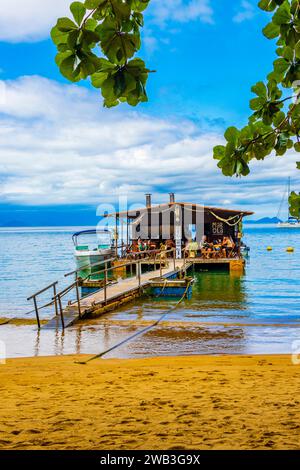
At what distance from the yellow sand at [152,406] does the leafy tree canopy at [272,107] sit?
2.28 m

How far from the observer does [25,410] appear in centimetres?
507

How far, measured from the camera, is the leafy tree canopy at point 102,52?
214 cm

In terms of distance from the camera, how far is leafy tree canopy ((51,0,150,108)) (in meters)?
2.14

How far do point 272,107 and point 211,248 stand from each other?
32.0 meters

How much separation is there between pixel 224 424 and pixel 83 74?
11.2ft

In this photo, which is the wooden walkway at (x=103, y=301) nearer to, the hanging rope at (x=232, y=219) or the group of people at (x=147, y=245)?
the group of people at (x=147, y=245)

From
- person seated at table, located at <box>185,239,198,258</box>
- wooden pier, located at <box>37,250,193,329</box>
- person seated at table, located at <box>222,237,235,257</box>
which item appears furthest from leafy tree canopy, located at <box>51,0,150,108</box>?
person seated at table, located at <box>222,237,235,257</box>

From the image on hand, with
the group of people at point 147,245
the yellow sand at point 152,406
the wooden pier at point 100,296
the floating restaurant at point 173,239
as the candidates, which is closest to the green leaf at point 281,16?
the yellow sand at point 152,406

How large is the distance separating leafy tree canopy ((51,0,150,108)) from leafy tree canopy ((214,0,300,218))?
886mm

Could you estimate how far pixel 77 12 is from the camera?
2148 millimetres

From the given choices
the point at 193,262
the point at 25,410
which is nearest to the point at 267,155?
the point at 25,410

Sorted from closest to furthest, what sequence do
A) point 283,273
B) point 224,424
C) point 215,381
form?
point 224,424 < point 215,381 < point 283,273
